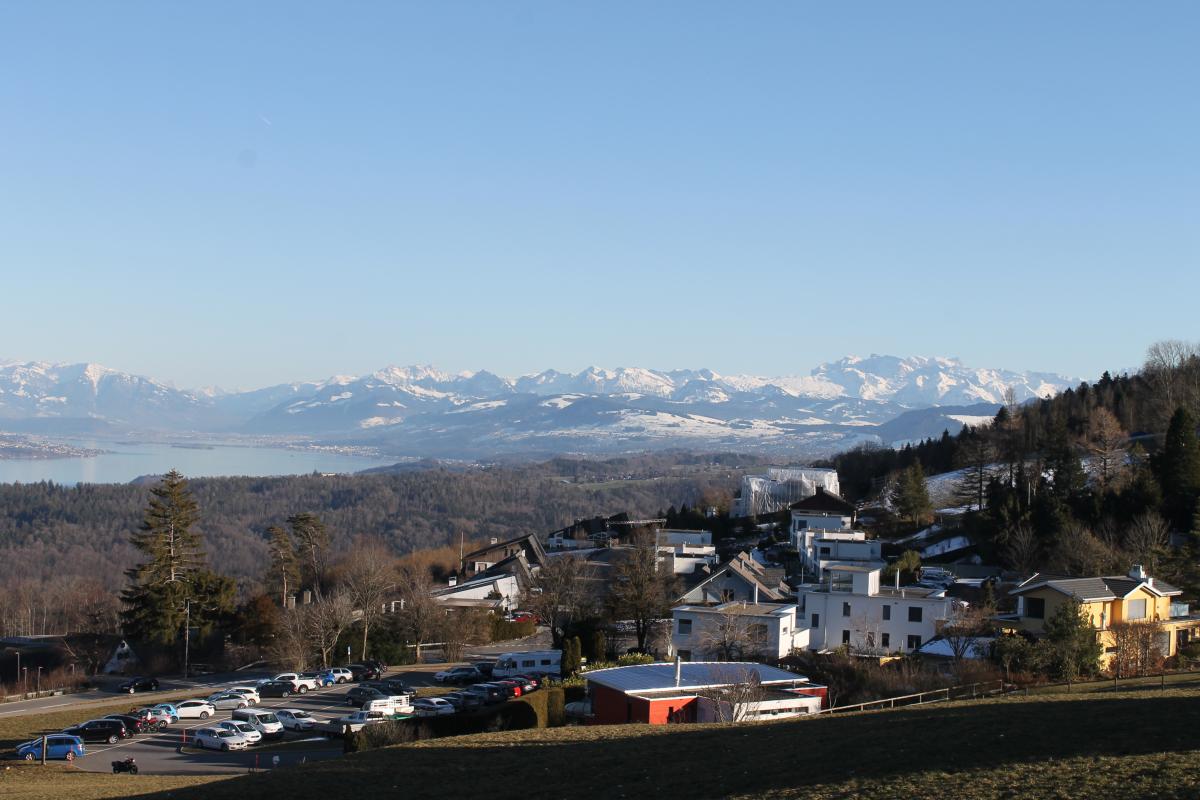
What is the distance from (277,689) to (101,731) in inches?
269

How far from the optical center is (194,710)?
2791 centimetres

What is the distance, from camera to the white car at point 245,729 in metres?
24.2

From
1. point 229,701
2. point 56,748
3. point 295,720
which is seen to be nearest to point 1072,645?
point 295,720

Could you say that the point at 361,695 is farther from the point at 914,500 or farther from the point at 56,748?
the point at 914,500

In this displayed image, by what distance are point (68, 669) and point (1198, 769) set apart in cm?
4168

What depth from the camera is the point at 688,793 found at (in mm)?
13383

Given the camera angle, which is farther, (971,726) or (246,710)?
(246,710)

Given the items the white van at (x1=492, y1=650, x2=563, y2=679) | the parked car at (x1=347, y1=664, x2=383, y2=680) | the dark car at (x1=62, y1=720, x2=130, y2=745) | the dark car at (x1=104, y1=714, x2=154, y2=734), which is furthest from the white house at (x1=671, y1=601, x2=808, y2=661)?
the dark car at (x1=62, y1=720, x2=130, y2=745)

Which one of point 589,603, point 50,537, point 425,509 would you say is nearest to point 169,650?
point 589,603

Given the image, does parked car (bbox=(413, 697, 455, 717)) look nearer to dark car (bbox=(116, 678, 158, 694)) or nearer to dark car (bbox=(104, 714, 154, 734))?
dark car (bbox=(104, 714, 154, 734))

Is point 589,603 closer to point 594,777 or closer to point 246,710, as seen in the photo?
point 246,710

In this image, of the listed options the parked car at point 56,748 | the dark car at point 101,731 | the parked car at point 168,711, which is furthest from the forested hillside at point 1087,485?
the parked car at point 56,748

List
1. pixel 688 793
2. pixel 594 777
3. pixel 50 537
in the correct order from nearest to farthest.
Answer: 1. pixel 688 793
2. pixel 594 777
3. pixel 50 537

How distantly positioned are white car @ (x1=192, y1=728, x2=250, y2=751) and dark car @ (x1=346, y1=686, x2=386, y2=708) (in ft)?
16.1
